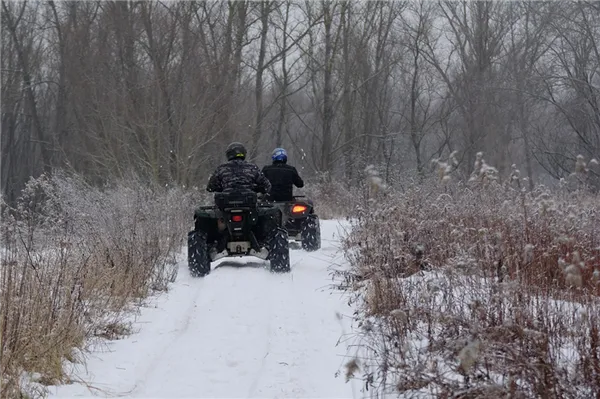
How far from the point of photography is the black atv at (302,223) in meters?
11.9

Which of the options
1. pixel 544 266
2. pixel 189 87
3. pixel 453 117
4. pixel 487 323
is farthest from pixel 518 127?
pixel 487 323

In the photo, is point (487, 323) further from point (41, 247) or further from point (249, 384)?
point (41, 247)

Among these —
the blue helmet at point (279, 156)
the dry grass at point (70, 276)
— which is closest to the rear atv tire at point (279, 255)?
the dry grass at point (70, 276)

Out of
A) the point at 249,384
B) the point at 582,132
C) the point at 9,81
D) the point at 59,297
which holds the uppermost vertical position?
the point at 9,81

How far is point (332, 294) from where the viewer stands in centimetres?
770

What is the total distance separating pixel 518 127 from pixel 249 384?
91.9ft

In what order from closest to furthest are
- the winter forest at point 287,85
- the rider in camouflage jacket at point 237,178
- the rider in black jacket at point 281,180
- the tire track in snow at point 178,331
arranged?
the tire track in snow at point 178,331 < the rider in camouflage jacket at point 237,178 < the rider in black jacket at point 281,180 < the winter forest at point 287,85

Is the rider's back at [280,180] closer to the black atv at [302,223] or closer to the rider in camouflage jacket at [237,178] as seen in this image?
the black atv at [302,223]

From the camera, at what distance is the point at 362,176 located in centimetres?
1133

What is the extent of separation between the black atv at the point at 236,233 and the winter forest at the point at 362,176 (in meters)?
0.47

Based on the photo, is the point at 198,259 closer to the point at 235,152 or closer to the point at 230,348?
the point at 235,152

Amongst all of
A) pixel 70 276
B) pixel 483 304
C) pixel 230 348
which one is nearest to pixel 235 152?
pixel 70 276

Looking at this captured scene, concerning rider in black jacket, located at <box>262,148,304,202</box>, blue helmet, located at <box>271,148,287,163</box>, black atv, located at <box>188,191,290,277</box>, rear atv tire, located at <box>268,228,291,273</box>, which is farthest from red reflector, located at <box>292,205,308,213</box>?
rear atv tire, located at <box>268,228,291,273</box>

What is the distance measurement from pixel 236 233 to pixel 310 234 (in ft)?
8.82
